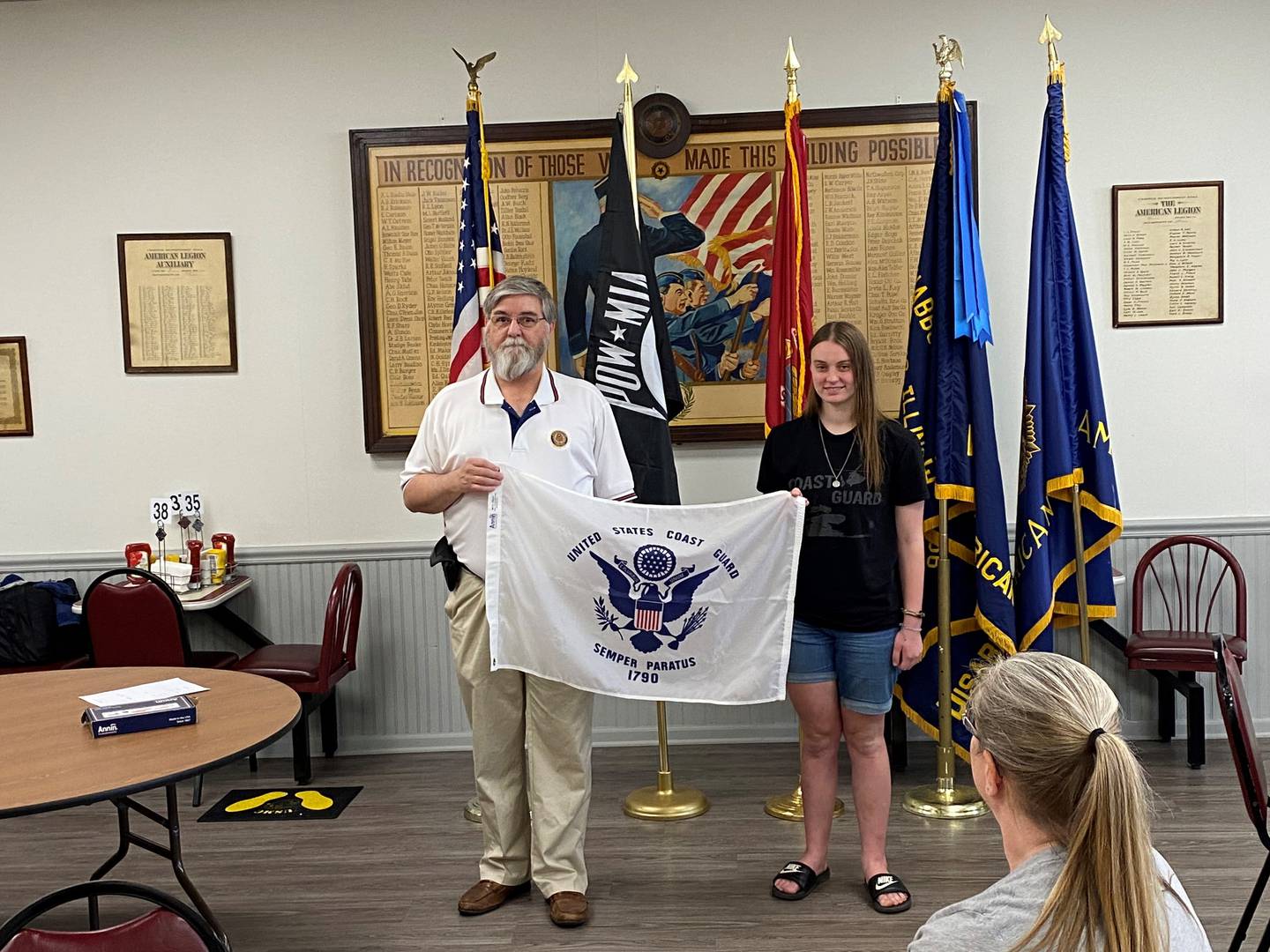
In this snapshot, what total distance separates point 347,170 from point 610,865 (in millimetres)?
2865

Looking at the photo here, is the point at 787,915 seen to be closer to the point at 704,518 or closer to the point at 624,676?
the point at 624,676

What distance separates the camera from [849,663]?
3.09 metres

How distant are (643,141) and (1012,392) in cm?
177

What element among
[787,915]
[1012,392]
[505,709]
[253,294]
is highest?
[253,294]

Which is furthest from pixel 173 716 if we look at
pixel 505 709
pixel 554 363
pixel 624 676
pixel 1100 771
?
pixel 554 363

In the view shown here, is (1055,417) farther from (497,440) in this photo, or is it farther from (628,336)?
(497,440)

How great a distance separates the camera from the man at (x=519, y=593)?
10.2 feet

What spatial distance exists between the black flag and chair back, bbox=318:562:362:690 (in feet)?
4.00

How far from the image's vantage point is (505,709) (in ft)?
10.3

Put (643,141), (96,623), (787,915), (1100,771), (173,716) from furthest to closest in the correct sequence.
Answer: (643,141) → (96,623) → (787,915) → (173,716) → (1100,771)

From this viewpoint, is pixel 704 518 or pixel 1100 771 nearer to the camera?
pixel 1100 771

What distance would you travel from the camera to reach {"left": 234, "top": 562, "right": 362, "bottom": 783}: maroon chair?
4.16 metres

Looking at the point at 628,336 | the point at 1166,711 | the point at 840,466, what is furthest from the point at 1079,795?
the point at 1166,711

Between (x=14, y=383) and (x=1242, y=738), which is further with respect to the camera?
(x=14, y=383)
